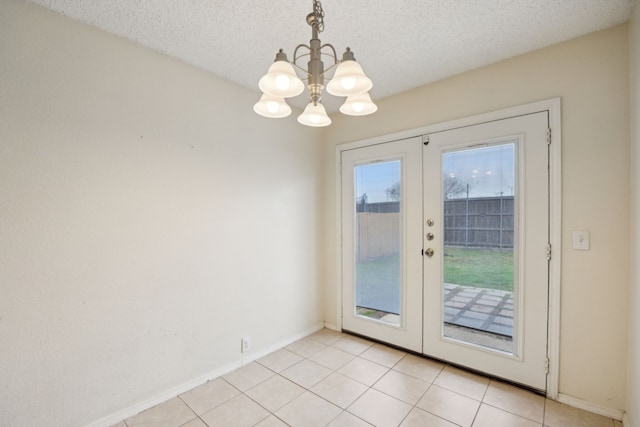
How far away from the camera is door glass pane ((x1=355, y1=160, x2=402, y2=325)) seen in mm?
2789

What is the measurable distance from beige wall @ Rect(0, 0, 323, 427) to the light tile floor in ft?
0.84

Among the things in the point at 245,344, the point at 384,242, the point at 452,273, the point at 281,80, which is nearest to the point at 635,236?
the point at 452,273

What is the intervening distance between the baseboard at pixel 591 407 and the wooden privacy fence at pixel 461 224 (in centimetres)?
108

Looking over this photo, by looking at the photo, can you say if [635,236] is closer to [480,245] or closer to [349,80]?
[480,245]

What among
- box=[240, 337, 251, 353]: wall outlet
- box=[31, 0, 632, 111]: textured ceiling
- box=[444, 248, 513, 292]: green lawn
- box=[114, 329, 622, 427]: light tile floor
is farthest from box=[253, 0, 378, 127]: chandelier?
box=[240, 337, 251, 353]: wall outlet

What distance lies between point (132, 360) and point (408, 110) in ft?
9.90

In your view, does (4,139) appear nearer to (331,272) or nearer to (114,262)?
(114,262)

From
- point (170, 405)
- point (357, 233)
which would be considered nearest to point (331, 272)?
point (357, 233)

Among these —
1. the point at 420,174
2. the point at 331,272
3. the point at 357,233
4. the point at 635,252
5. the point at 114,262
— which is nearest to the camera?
the point at 635,252

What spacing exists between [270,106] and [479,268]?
2.06 metres

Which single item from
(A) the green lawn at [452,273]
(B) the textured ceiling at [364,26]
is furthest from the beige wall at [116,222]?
(A) the green lawn at [452,273]

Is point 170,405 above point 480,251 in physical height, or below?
below

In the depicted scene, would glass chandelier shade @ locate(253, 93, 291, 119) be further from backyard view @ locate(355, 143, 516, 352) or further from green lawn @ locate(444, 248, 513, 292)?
green lawn @ locate(444, 248, 513, 292)

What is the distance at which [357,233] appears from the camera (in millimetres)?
3078
